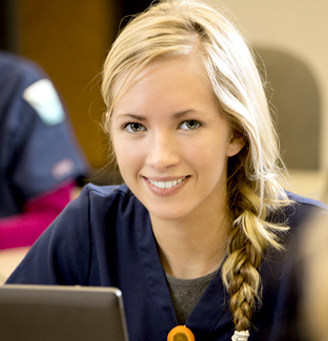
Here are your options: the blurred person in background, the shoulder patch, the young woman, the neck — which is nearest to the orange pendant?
the young woman

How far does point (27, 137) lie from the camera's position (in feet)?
5.27

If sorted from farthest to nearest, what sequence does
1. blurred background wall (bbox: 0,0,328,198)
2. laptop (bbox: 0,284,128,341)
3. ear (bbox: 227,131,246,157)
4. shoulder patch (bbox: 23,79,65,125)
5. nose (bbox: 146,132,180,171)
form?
1. shoulder patch (bbox: 23,79,65,125)
2. blurred background wall (bbox: 0,0,328,198)
3. ear (bbox: 227,131,246,157)
4. nose (bbox: 146,132,180,171)
5. laptop (bbox: 0,284,128,341)

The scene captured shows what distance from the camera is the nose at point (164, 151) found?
0.84 m

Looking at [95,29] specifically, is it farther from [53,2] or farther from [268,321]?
[268,321]

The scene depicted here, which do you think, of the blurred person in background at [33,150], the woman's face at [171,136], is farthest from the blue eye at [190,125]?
the blurred person in background at [33,150]

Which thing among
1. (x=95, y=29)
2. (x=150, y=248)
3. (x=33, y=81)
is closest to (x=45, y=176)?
(x=33, y=81)

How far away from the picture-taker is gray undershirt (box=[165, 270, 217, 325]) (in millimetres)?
969

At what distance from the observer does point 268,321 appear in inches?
36.3

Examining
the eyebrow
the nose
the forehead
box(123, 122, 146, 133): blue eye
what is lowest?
the nose

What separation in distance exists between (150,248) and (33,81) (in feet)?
2.81

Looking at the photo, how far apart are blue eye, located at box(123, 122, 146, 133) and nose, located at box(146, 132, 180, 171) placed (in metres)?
0.04

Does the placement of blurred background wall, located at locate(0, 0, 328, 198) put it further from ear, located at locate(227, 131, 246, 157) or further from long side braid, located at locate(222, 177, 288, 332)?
long side braid, located at locate(222, 177, 288, 332)

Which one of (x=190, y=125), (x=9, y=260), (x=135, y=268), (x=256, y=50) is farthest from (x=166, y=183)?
(x=256, y=50)

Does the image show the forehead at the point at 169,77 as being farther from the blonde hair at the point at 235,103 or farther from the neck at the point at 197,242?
the neck at the point at 197,242
